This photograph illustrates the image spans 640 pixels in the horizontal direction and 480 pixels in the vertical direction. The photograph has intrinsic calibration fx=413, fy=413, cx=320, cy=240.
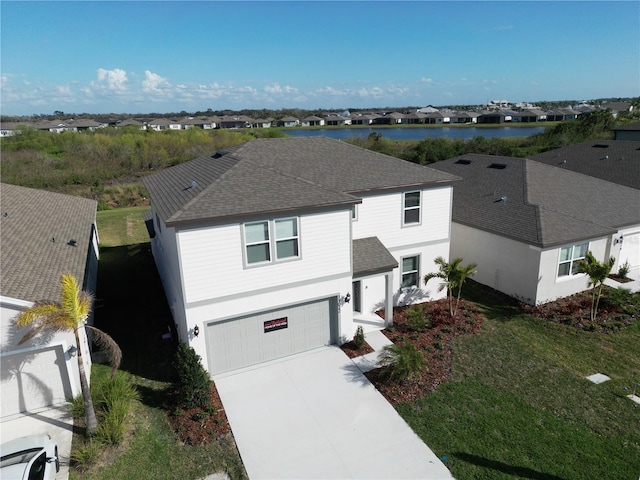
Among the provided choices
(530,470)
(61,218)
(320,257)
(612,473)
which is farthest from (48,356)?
(612,473)

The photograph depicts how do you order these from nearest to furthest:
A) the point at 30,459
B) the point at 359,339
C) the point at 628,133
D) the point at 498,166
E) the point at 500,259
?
1. the point at 30,459
2. the point at 359,339
3. the point at 500,259
4. the point at 498,166
5. the point at 628,133

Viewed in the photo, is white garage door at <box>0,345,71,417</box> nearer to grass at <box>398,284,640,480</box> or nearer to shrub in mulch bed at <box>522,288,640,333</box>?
grass at <box>398,284,640,480</box>

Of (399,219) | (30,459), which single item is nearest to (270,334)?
(30,459)

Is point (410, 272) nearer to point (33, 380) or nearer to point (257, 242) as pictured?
point (257, 242)

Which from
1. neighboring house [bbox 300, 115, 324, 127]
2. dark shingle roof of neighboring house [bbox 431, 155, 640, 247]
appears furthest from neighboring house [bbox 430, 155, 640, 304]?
neighboring house [bbox 300, 115, 324, 127]

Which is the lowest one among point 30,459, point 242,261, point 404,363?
point 404,363

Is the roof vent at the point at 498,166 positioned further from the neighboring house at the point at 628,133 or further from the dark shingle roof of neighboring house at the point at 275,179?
the neighboring house at the point at 628,133

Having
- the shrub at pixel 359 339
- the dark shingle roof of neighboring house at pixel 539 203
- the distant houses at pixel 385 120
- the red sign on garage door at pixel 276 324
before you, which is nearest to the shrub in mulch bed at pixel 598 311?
the dark shingle roof of neighboring house at pixel 539 203
